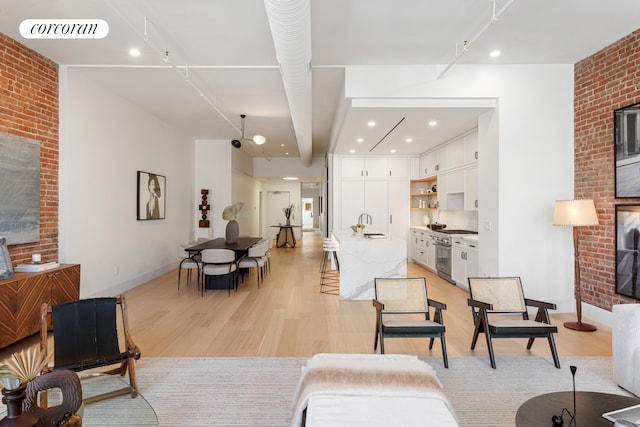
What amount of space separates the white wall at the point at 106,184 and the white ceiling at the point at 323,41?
1.33 ft

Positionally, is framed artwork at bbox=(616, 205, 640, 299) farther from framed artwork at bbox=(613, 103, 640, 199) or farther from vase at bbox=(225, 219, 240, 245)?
vase at bbox=(225, 219, 240, 245)

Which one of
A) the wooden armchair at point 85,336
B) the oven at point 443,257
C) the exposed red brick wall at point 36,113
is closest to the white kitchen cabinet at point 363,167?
the oven at point 443,257

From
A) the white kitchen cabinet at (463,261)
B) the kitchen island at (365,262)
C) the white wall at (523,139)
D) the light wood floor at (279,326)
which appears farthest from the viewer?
the white kitchen cabinet at (463,261)

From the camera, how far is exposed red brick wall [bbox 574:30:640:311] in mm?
3938

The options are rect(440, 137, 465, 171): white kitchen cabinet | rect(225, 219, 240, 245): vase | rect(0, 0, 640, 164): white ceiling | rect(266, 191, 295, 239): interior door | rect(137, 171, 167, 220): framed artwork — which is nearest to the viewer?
rect(0, 0, 640, 164): white ceiling

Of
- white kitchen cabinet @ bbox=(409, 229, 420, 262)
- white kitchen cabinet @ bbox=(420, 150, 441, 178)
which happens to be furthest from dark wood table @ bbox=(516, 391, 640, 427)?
white kitchen cabinet @ bbox=(409, 229, 420, 262)

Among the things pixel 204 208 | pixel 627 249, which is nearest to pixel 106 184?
pixel 204 208

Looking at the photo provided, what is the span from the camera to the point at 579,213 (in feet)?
13.4

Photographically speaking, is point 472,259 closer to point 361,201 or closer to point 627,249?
point 627,249

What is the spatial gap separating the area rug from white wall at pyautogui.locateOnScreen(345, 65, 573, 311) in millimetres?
1648

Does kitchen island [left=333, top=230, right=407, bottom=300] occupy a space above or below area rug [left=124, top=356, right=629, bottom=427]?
above

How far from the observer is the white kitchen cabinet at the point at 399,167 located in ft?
29.3

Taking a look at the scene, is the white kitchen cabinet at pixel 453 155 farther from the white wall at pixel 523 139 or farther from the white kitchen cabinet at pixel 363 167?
the white wall at pixel 523 139

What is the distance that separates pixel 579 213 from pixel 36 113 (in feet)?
21.8
